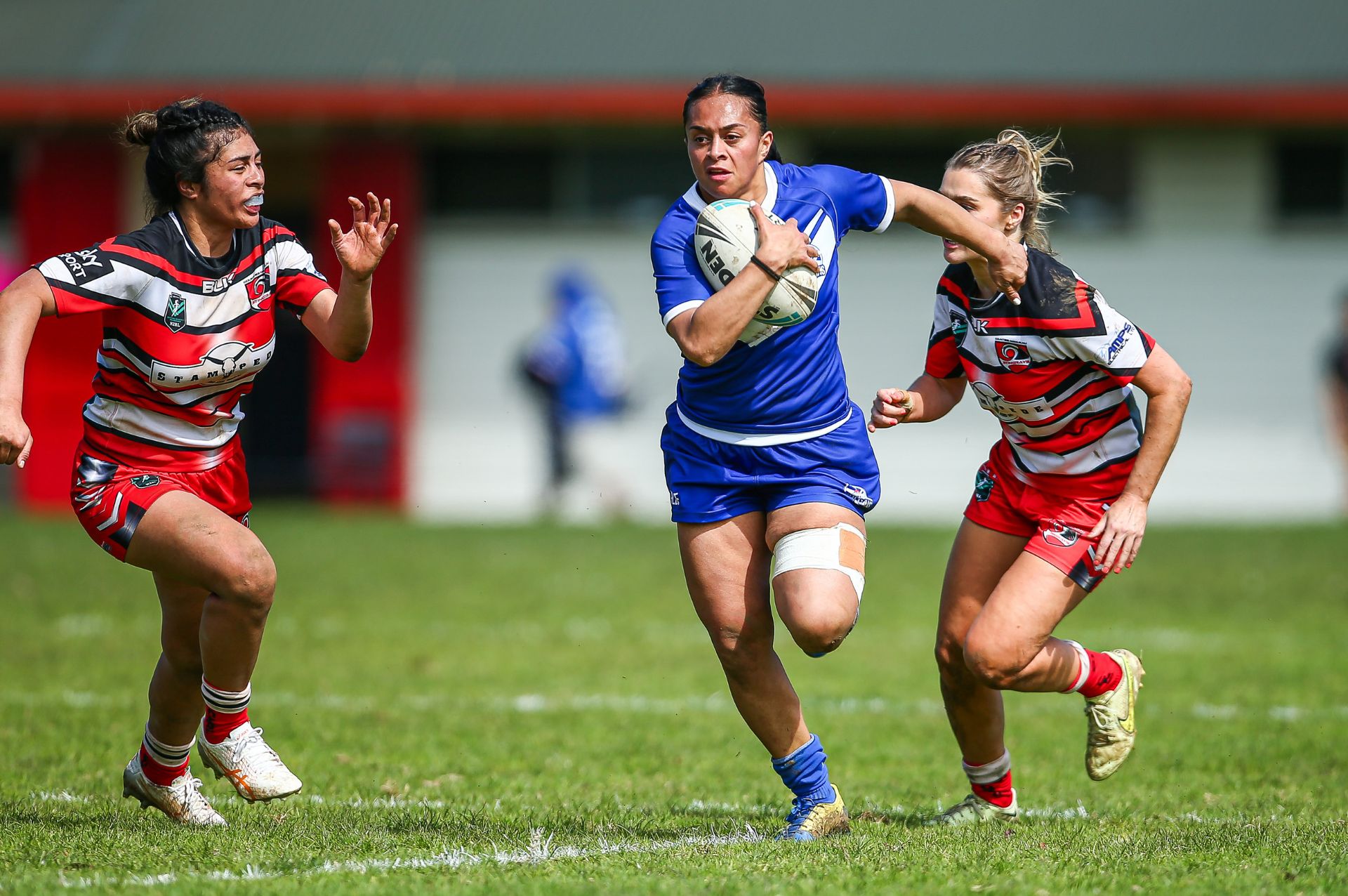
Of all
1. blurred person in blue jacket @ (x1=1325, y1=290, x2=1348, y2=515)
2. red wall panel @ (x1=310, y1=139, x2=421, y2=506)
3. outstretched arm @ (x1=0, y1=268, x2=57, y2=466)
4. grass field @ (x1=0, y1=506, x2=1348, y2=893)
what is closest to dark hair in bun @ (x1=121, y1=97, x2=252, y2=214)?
outstretched arm @ (x1=0, y1=268, x2=57, y2=466)

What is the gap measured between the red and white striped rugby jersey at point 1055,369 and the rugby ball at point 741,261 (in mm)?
609

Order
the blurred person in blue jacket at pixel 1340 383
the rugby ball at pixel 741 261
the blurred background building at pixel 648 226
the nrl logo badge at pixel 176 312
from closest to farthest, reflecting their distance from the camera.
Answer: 1. the rugby ball at pixel 741 261
2. the nrl logo badge at pixel 176 312
3. the blurred person in blue jacket at pixel 1340 383
4. the blurred background building at pixel 648 226

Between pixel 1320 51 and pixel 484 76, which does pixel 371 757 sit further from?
pixel 1320 51

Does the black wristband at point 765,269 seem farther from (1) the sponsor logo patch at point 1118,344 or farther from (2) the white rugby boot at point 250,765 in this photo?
(2) the white rugby boot at point 250,765

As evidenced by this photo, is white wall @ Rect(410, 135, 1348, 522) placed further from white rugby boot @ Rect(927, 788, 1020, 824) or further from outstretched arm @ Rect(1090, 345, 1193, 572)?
outstretched arm @ Rect(1090, 345, 1193, 572)

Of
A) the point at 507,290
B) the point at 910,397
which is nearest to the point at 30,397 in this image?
the point at 507,290

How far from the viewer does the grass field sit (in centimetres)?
431

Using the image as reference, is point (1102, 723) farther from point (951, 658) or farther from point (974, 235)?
point (974, 235)

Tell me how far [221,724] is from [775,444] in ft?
6.67

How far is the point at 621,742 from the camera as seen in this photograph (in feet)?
21.9

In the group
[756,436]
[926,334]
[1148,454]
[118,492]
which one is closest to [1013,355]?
[1148,454]

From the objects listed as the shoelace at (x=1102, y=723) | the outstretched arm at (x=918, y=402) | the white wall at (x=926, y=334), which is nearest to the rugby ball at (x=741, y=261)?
the outstretched arm at (x=918, y=402)

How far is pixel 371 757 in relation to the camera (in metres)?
6.27

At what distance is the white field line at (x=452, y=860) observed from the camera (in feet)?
13.2
